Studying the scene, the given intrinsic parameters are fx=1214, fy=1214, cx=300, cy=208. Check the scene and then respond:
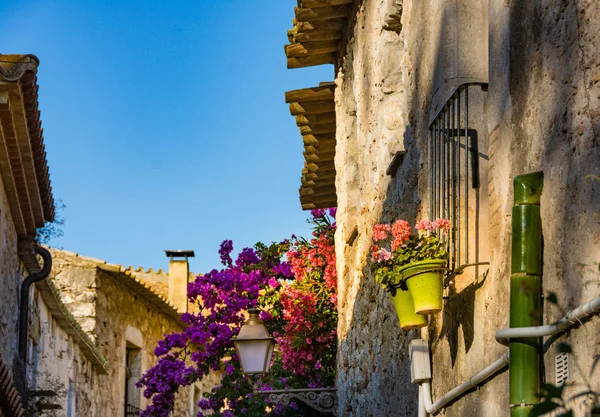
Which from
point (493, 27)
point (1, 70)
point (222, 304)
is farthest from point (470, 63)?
point (222, 304)

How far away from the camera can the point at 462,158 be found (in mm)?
5113

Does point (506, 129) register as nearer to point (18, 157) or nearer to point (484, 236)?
point (484, 236)

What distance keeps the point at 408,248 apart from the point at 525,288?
1282 millimetres

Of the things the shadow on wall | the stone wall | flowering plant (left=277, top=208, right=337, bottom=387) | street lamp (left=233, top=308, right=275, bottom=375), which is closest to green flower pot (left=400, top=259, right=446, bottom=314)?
the shadow on wall

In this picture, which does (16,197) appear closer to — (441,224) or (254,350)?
(254,350)

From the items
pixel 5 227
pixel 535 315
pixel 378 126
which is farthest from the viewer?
pixel 5 227

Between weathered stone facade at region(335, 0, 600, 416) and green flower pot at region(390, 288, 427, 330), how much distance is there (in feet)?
0.35

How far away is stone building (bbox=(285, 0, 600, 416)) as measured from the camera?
347cm

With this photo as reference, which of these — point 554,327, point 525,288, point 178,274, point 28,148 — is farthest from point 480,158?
point 178,274

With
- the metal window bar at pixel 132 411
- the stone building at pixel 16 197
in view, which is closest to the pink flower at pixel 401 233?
the stone building at pixel 16 197

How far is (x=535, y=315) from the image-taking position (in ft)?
12.1

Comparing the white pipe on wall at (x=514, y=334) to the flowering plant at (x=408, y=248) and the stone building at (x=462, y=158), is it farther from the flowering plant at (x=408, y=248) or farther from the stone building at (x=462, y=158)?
the flowering plant at (x=408, y=248)

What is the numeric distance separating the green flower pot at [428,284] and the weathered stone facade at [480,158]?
0.32ft

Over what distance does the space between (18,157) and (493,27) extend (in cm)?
546
